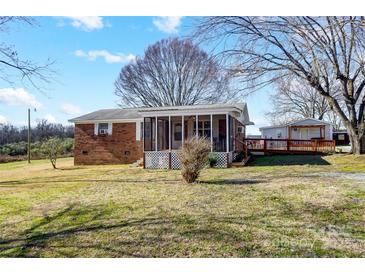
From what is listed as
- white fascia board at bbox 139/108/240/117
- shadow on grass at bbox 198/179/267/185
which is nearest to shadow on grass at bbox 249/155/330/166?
white fascia board at bbox 139/108/240/117

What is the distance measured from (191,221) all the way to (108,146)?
12334mm

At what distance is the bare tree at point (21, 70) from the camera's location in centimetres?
828

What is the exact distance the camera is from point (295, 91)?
32.4m

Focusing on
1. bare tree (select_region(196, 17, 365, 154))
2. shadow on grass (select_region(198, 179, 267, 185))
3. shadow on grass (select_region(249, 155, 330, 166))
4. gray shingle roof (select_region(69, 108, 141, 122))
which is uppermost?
bare tree (select_region(196, 17, 365, 154))

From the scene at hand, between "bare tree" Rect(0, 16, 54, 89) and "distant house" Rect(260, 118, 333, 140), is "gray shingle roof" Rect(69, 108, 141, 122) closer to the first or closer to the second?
"bare tree" Rect(0, 16, 54, 89)

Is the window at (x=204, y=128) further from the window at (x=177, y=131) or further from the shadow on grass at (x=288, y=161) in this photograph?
the shadow on grass at (x=288, y=161)

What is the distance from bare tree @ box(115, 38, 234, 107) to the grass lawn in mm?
14273

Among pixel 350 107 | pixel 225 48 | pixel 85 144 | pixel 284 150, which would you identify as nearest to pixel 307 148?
pixel 284 150

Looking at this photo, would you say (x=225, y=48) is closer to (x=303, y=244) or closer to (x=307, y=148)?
(x=307, y=148)

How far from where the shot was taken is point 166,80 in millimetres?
22203

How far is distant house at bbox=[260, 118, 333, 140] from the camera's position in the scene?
24609mm

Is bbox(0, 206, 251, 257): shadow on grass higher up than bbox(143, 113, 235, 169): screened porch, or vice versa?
bbox(143, 113, 235, 169): screened porch

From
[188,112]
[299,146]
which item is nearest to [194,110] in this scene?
[188,112]
